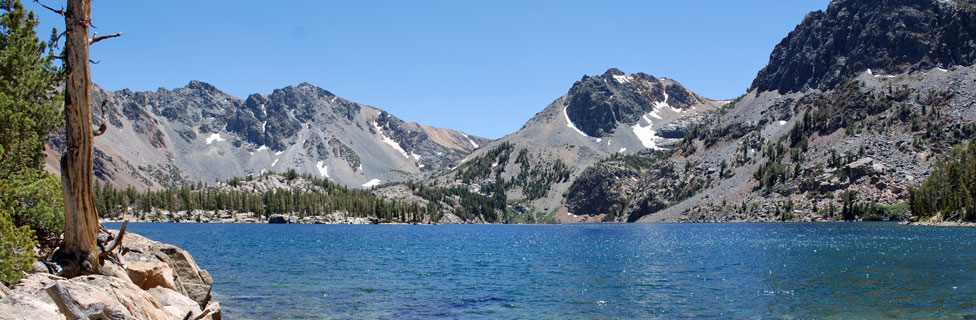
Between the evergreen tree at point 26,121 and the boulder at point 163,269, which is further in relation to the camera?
the boulder at point 163,269

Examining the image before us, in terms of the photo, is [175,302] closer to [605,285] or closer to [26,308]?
[26,308]

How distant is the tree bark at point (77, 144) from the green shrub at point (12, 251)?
2236 mm

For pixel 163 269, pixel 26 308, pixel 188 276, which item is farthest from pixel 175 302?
pixel 26 308

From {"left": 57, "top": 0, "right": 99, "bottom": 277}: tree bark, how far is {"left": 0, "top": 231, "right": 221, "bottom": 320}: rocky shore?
97 centimetres

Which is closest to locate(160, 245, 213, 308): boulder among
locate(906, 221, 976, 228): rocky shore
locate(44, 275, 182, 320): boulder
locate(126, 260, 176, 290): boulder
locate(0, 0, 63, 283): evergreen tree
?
locate(126, 260, 176, 290): boulder

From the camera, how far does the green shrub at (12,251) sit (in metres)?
16.4

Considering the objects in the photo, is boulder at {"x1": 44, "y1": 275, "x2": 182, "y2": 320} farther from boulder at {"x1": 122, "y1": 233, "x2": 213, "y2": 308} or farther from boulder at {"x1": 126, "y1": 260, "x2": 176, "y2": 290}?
boulder at {"x1": 122, "y1": 233, "x2": 213, "y2": 308}

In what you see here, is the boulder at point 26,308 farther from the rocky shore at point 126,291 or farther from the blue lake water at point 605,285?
the blue lake water at point 605,285

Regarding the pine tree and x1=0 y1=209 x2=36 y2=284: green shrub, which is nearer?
x1=0 y1=209 x2=36 y2=284: green shrub

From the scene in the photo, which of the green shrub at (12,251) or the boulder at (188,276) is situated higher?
the green shrub at (12,251)

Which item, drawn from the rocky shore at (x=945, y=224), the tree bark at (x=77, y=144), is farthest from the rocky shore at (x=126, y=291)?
the rocky shore at (x=945, y=224)

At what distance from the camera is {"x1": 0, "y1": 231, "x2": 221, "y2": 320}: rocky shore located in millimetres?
14586

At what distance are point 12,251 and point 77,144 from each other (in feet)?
16.7

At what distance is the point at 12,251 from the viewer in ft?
56.6
